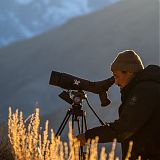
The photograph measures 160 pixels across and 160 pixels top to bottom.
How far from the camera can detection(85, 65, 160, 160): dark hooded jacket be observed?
407 centimetres

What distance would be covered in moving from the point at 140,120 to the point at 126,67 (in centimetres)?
42

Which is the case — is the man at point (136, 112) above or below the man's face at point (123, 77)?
below

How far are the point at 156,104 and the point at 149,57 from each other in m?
38.3

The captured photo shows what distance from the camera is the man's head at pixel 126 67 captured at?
4293 mm

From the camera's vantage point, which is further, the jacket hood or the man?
the jacket hood

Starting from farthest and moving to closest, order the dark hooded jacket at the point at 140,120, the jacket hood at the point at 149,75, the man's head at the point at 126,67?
the man's head at the point at 126,67 → the jacket hood at the point at 149,75 → the dark hooded jacket at the point at 140,120

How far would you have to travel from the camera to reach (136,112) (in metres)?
4.05

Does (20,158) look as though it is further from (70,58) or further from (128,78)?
(70,58)

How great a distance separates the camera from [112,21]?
5628cm

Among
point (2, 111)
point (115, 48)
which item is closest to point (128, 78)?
point (2, 111)

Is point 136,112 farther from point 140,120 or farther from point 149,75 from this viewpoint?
point 149,75

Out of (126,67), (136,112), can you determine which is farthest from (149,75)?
(136,112)

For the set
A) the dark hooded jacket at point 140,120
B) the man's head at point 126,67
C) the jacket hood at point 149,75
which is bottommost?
the dark hooded jacket at point 140,120

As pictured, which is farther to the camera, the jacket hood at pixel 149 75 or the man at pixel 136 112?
the jacket hood at pixel 149 75
